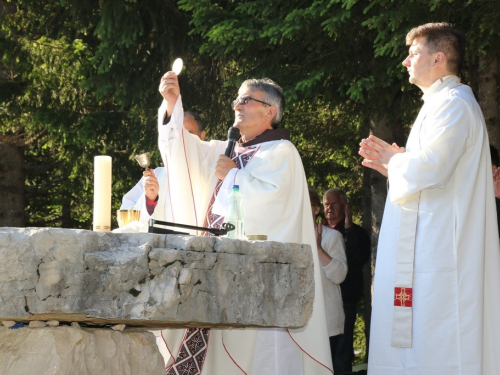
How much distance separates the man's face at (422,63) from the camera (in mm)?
4993

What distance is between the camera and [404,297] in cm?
475

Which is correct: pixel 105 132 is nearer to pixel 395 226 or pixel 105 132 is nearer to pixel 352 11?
pixel 352 11

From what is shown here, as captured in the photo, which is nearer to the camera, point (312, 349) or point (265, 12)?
point (312, 349)

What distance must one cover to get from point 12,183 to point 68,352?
959cm

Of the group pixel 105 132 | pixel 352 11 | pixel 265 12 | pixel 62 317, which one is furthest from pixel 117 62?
pixel 62 317

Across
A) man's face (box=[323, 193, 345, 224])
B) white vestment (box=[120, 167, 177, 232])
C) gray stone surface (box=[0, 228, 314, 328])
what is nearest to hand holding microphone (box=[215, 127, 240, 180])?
white vestment (box=[120, 167, 177, 232])

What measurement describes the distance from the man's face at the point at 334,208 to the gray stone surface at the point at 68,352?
18.7ft

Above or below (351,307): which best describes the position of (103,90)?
above

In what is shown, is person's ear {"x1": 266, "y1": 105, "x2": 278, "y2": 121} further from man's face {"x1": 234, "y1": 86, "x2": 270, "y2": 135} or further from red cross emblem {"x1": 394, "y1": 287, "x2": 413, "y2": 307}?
red cross emblem {"x1": 394, "y1": 287, "x2": 413, "y2": 307}

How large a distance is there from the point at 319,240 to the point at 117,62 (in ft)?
10.1

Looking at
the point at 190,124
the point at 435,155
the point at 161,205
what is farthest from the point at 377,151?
the point at 190,124

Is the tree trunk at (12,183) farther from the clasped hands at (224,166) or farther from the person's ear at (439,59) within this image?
the person's ear at (439,59)

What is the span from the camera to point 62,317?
2959 millimetres

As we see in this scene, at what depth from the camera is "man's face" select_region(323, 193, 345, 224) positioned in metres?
8.93
